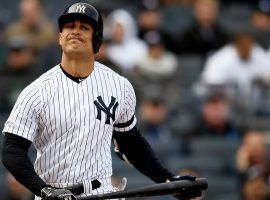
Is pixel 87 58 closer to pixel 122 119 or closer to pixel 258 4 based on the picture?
pixel 122 119

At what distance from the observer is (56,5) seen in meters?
12.1

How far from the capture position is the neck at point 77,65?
467 cm

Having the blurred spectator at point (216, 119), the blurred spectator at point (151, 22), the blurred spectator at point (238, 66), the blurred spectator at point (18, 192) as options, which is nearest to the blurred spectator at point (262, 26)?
the blurred spectator at point (238, 66)

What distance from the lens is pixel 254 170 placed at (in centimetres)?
853

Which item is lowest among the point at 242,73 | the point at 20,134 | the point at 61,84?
the point at 20,134

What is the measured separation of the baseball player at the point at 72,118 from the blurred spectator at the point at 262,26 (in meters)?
6.25

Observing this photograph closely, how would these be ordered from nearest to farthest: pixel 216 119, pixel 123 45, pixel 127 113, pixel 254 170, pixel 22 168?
pixel 22 168, pixel 127 113, pixel 254 170, pixel 216 119, pixel 123 45

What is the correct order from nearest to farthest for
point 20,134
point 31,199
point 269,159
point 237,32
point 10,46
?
1. point 20,134
2. point 31,199
3. point 269,159
4. point 10,46
5. point 237,32

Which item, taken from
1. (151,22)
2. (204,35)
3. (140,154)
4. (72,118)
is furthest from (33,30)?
(72,118)

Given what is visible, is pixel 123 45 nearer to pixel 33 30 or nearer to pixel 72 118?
pixel 33 30

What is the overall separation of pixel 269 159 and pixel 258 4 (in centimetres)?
405

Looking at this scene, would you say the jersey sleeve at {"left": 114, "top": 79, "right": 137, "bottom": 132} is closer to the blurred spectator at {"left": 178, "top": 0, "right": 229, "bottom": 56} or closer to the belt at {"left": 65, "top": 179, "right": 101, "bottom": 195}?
the belt at {"left": 65, "top": 179, "right": 101, "bottom": 195}

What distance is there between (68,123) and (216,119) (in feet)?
15.3

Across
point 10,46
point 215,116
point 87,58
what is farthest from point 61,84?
point 10,46
